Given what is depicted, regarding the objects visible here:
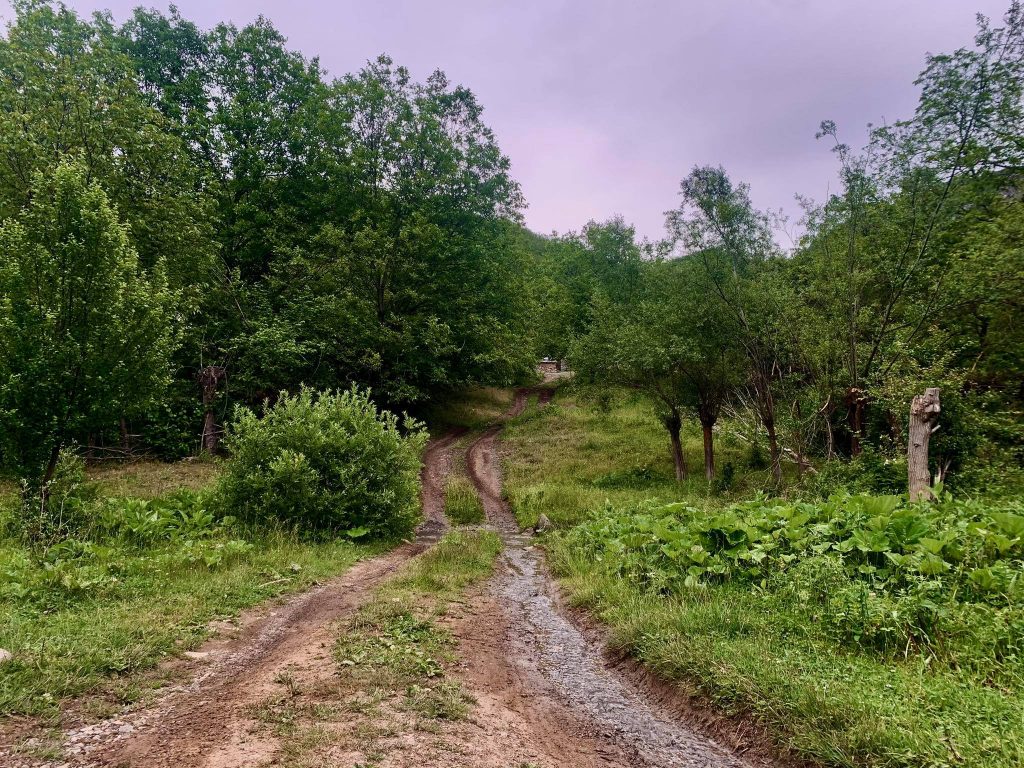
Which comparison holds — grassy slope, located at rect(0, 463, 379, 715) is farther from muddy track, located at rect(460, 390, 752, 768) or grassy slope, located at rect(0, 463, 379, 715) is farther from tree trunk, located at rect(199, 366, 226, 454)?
tree trunk, located at rect(199, 366, 226, 454)

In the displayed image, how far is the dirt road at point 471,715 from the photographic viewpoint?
12.6 ft

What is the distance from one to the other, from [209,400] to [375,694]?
2030cm

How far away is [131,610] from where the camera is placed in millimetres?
6570

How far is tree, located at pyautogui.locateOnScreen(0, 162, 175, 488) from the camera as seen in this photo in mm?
9719

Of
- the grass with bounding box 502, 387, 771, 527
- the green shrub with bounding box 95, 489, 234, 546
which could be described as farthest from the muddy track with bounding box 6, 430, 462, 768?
the grass with bounding box 502, 387, 771, 527

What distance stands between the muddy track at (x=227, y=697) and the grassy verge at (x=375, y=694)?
0.21 meters

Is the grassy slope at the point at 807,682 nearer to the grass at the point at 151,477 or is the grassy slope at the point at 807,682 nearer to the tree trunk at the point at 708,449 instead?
the grass at the point at 151,477

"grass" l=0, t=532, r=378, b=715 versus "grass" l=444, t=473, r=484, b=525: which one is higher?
"grass" l=0, t=532, r=378, b=715

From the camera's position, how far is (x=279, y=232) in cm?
2778

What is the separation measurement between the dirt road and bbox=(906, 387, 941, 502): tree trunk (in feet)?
26.8

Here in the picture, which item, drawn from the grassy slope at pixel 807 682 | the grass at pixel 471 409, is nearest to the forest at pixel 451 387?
the grassy slope at pixel 807 682

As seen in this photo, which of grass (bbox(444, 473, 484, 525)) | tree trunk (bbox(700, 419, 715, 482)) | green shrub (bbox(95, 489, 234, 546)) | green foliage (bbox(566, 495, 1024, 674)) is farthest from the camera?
tree trunk (bbox(700, 419, 715, 482))

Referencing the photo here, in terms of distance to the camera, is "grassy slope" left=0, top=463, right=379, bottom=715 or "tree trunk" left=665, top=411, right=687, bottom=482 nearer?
"grassy slope" left=0, top=463, right=379, bottom=715

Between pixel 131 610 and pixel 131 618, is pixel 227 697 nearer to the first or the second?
pixel 131 618
